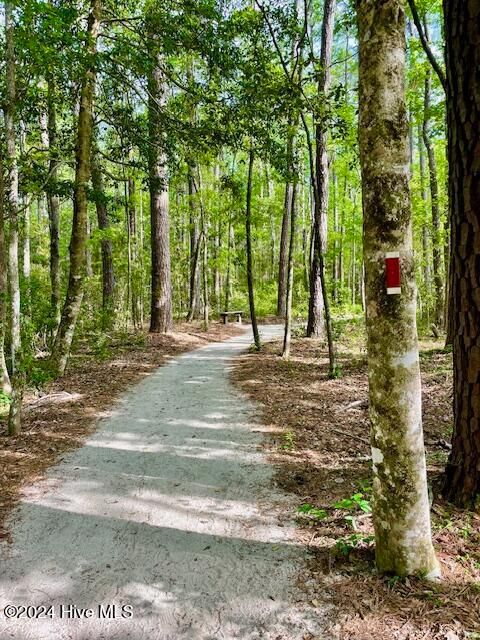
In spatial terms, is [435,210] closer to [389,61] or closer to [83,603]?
[389,61]

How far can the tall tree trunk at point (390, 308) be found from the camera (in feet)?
7.89

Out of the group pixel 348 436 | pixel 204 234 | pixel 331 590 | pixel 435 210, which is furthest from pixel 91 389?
pixel 435 210

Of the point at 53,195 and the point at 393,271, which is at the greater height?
the point at 53,195

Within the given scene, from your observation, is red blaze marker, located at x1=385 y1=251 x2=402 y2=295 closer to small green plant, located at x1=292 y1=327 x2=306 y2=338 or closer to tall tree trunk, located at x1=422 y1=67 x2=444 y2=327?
small green plant, located at x1=292 y1=327 x2=306 y2=338

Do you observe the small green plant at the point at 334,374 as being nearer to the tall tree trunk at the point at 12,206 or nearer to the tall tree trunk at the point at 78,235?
the tall tree trunk at the point at 78,235

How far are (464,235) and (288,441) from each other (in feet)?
9.79

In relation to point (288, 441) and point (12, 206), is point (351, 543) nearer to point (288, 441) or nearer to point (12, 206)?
point (288, 441)

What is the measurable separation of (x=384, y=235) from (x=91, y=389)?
6.27 m

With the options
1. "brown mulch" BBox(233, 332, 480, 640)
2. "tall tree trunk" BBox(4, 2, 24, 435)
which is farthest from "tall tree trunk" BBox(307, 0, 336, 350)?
"tall tree trunk" BBox(4, 2, 24, 435)

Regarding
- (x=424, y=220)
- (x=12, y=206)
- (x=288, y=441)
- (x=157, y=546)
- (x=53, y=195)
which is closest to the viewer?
(x=157, y=546)

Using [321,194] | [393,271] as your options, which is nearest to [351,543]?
[393,271]

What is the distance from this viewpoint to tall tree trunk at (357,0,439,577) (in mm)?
2404

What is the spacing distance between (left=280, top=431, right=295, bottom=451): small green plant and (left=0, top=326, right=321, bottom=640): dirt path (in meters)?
0.33

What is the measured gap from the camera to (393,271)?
2.46 metres
